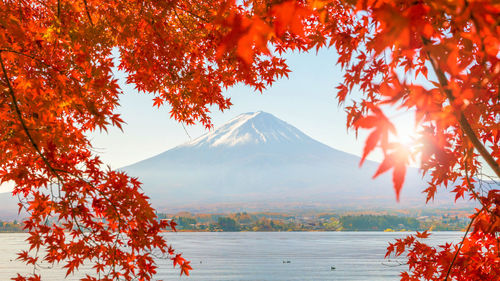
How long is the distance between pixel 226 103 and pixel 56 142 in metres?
3.69

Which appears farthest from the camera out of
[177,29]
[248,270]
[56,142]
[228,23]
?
[248,270]

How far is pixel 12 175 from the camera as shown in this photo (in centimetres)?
348

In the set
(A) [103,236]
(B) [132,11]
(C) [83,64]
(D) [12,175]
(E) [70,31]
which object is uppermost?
(B) [132,11]

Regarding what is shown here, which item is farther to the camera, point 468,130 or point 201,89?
point 201,89

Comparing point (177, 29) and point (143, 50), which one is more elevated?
point (177, 29)

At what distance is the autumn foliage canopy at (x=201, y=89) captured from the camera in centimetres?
118

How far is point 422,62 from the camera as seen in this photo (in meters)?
3.90

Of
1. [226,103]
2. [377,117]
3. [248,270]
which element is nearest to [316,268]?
[248,270]

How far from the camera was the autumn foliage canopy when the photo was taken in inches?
46.5

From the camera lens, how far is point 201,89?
6172mm

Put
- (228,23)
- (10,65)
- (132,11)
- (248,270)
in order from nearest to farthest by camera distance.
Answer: (228,23)
(10,65)
(132,11)
(248,270)

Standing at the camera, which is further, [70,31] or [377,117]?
[70,31]

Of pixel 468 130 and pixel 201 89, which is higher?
pixel 201 89

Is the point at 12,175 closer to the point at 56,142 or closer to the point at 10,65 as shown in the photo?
the point at 56,142
